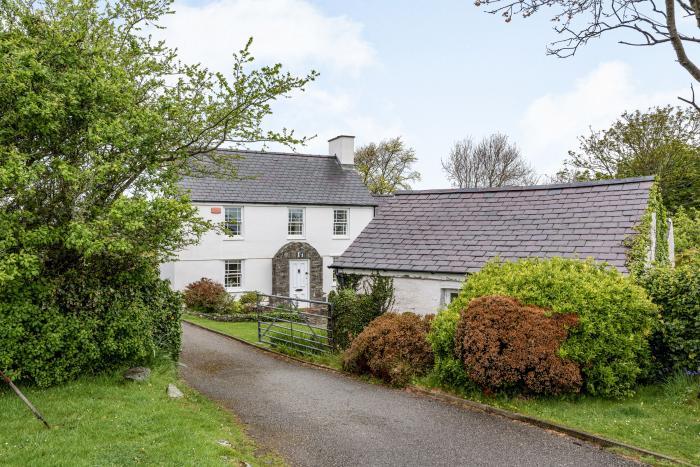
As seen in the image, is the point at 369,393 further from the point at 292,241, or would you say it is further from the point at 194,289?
the point at 292,241

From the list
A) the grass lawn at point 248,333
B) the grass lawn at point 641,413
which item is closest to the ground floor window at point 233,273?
the grass lawn at point 248,333

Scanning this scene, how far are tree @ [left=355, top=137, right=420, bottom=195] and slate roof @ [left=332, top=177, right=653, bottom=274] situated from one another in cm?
3790

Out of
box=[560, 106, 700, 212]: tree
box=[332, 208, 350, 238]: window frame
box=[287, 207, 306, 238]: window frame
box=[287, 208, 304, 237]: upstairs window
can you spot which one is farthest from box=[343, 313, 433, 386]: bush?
box=[560, 106, 700, 212]: tree

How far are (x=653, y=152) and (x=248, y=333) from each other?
2982 centimetres

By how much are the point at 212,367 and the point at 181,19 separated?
8716 mm

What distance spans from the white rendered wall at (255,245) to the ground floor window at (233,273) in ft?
0.80

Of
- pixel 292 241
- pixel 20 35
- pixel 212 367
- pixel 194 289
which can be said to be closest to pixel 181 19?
pixel 20 35

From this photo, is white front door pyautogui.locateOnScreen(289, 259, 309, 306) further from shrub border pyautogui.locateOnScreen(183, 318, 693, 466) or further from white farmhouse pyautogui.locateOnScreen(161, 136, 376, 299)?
shrub border pyautogui.locateOnScreen(183, 318, 693, 466)

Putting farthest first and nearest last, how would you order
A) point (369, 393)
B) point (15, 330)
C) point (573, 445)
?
point (369, 393) < point (15, 330) < point (573, 445)

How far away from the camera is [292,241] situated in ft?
98.5

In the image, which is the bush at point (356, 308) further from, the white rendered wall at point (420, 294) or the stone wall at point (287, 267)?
the stone wall at point (287, 267)

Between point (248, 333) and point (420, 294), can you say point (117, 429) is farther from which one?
point (248, 333)

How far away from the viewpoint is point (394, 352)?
12.1 m

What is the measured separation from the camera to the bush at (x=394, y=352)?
11828 mm
